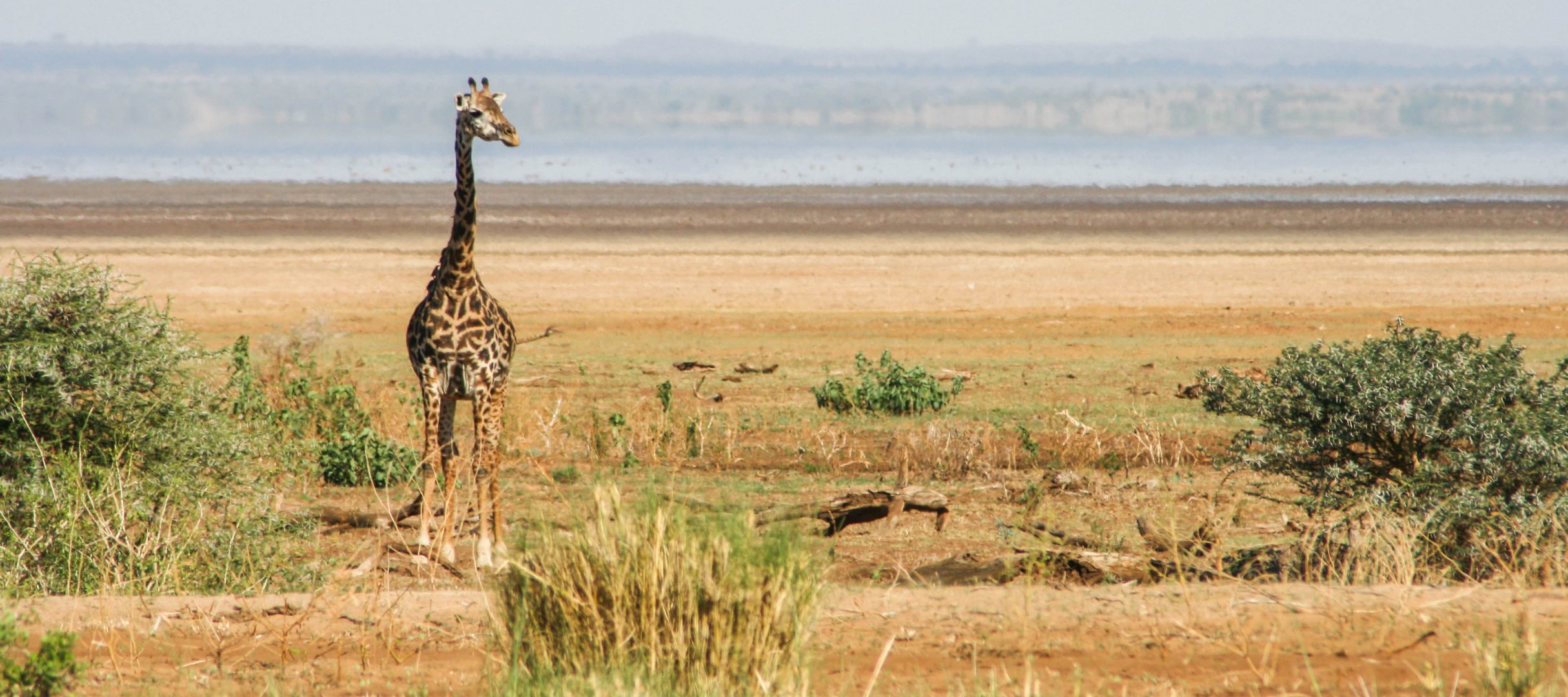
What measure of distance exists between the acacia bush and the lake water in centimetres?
6020

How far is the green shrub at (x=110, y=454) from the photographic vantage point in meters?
8.35

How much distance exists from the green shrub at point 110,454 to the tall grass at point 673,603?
2927mm

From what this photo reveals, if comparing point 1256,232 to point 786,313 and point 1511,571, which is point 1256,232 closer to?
point 786,313

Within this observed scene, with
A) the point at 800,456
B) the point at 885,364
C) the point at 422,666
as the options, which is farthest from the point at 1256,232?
the point at 422,666

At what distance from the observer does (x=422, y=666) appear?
22.3 ft

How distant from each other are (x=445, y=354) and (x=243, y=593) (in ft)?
7.98

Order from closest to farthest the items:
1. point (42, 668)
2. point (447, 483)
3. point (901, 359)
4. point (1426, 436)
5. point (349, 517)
Result: 1. point (42, 668)
2. point (1426, 436)
3. point (447, 483)
4. point (349, 517)
5. point (901, 359)

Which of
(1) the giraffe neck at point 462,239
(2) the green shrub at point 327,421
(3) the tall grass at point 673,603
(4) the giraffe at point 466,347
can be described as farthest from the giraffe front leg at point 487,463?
(3) the tall grass at point 673,603

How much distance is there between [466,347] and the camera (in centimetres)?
1021

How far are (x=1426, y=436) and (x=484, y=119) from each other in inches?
260

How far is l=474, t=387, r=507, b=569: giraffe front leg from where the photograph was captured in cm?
992

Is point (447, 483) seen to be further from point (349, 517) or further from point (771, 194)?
point (771, 194)

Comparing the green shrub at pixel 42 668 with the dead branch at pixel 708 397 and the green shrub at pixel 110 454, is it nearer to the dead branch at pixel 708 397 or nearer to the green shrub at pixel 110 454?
the green shrub at pixel 110 454

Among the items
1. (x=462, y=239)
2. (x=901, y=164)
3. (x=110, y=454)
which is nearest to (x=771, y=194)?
(x=901, y=164)
